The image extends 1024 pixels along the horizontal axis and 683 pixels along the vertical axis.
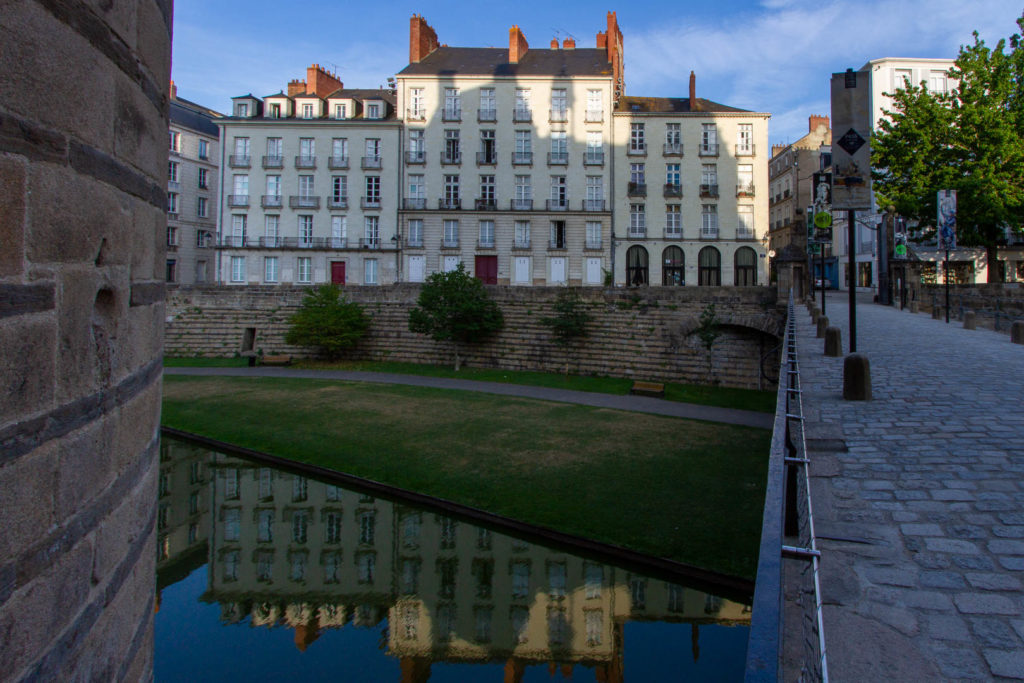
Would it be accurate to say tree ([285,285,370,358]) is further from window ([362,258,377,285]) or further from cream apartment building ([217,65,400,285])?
cream apartment building ([217,65,400,285])

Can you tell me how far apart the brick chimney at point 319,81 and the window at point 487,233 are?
45.7 feet

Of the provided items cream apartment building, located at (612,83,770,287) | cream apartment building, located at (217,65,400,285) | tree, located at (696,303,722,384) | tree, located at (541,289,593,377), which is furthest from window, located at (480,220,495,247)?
tree, located at (696,303,722,384)

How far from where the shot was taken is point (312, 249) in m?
38.8

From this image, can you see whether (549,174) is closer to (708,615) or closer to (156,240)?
(708,615)

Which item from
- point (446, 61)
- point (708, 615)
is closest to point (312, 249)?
point (446, 61)

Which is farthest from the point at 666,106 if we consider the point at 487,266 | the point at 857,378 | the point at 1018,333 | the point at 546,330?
the point at 857,378

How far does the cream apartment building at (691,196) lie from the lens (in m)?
37.2

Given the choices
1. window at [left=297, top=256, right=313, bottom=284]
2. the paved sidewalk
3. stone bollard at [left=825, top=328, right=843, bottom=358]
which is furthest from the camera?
window at [left=297, top=256, right=313, bottom=284]

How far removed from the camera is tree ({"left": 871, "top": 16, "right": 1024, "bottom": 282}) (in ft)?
85.4

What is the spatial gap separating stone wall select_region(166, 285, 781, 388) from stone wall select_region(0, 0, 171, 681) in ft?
81.6

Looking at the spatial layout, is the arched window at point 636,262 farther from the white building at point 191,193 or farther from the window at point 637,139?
the white building at point 191,193

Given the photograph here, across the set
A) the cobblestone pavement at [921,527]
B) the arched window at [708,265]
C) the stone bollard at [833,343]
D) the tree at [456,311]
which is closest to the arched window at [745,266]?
the arched window at [708,265]

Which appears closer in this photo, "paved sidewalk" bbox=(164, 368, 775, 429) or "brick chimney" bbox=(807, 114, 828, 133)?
"paved sidewalk" bbox=(164, 368, 775, 429)

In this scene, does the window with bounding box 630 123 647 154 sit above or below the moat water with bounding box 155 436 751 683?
above
